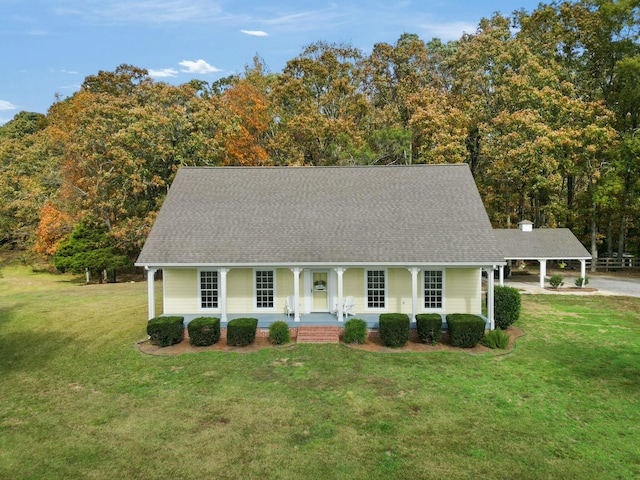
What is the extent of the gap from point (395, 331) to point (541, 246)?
19.9m

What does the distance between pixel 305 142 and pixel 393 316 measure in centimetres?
2783

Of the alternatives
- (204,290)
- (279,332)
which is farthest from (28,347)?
(279,332)

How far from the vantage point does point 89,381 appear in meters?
14.0

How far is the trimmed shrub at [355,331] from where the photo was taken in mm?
17078

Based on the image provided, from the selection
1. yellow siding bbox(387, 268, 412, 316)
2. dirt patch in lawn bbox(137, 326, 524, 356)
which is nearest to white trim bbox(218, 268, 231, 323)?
dirt patch in lawn bbox(137, 326, 524, 356)

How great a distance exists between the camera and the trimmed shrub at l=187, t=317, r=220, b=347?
55.8ft

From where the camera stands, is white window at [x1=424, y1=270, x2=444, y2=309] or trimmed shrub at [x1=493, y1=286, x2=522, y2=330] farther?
white window at [x1=424, y1=270, x2=444, y2=309]

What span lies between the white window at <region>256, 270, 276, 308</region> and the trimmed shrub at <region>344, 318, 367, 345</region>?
4.19m

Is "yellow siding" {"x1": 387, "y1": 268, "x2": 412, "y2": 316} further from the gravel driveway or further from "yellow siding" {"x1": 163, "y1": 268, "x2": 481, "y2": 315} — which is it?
the gravel driveway

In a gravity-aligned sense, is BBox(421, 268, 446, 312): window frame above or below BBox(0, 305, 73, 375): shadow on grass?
above

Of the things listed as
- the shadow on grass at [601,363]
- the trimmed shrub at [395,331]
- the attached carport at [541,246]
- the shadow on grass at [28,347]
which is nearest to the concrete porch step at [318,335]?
the trimmed shrub at [395,331]

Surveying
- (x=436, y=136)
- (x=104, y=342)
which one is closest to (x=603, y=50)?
(x=436, y=136)

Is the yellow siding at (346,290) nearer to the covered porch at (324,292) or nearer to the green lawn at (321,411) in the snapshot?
the covered porch at (324,292)

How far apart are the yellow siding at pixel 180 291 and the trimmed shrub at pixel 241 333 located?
11.4 ft
